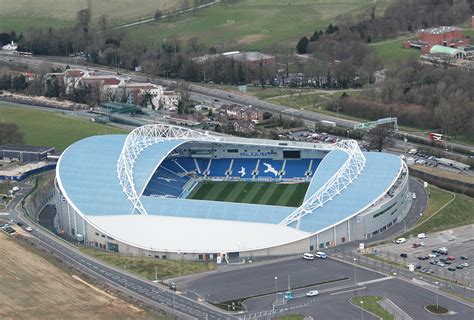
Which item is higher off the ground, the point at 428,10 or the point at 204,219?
the point at 428,10

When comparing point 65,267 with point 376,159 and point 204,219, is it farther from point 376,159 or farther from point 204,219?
point 376,159

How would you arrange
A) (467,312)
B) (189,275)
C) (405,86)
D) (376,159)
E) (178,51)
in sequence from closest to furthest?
(467,312) → (189,275) → (376,159) → (405,86) → (178,51)

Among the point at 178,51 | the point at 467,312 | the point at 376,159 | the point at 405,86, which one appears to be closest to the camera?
the point at 467,312

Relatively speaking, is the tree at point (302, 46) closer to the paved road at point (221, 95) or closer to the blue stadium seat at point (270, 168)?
the paved road at point (221, 95)

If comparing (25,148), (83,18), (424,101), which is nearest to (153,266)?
(25,148)

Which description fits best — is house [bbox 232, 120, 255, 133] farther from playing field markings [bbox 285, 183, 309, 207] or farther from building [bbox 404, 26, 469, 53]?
building [bbox 404, 26, 469, 53]

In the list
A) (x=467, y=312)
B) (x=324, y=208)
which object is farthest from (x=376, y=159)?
(x=467, y=312)

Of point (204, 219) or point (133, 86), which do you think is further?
point (133, 86)
